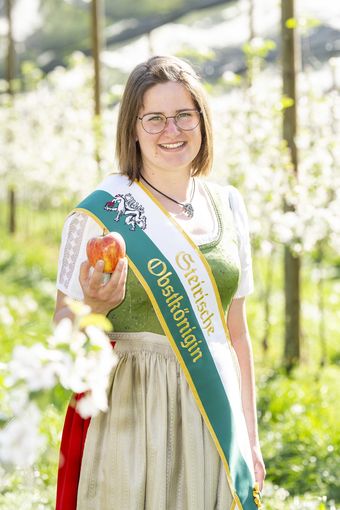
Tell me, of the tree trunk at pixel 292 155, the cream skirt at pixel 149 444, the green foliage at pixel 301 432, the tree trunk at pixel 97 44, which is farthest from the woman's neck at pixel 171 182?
the tree trunk at pixel 97 44

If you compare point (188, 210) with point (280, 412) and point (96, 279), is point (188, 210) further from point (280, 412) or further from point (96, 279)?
point (280, 412)

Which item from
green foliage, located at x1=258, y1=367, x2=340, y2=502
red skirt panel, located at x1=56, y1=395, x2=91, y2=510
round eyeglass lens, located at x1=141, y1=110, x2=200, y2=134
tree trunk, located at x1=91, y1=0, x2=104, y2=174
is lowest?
green foliage, located at x1=258, y1=367, x2=340, y2=502

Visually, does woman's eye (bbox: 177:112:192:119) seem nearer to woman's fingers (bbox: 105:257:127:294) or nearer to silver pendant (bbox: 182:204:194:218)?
silver pendant (bbox: 182:204:194:218)

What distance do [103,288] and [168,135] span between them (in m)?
0.49

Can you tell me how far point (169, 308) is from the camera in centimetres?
193

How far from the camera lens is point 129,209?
1.94 m

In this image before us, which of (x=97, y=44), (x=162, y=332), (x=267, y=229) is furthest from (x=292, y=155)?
(x=97, y=44)

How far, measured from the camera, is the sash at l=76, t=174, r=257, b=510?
6.27ft

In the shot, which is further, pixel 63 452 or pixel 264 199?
pixel 264 199

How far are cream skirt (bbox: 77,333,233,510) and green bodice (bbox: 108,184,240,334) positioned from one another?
3 centimetres

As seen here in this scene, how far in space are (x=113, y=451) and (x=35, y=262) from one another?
300 inches

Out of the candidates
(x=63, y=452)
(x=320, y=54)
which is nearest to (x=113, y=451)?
(x=63, y=452)

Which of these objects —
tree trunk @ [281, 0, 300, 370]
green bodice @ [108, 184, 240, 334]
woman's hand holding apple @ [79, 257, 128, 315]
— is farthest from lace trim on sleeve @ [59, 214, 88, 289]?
tree trunk @ [281, 0, 300, 370]

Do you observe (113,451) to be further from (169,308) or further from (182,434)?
(169,308)
